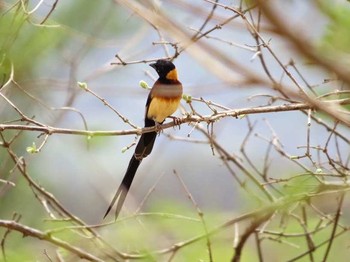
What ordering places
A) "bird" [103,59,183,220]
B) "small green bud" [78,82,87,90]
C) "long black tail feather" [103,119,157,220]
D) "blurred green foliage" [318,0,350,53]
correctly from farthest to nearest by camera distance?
"long black tail feather" [103,119,157,220] → "bird" [103,59,183,220] → "small green bud" [78,82,87,90] → "blurred green foliage" [318,0,350,53]

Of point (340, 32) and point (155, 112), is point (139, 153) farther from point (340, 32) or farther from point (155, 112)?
point (340, 32)

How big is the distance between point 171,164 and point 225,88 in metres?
1.08

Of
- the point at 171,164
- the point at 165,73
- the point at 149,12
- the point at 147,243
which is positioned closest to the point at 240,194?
the point at 171,164

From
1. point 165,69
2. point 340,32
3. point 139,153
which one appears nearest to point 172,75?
point 165,69

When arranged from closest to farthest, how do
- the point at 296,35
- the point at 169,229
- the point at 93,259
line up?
1. the point at 296,35
2. the point at 169,229
3. the point at 93,259

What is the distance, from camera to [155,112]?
1.35 m

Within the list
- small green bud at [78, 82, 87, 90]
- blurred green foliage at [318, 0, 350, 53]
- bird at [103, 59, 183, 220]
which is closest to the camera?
blurred green foliage at [318, 0, 350, 53]

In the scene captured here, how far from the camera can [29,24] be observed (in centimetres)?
103

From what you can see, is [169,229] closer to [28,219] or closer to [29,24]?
[29,24]

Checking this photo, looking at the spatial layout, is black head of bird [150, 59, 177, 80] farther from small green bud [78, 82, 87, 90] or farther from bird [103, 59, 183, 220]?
small green bud [78, 82, 87, 90]

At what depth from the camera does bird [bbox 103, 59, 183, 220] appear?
1268mm

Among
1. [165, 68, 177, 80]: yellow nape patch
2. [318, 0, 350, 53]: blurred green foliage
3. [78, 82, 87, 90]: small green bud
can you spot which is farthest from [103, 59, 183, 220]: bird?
[318, 0, 350, 53]: blurred green foliage

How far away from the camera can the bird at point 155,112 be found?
127 centimetres

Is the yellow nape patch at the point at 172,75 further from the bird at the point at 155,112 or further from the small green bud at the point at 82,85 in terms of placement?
the small green bud at the point at 82,85
